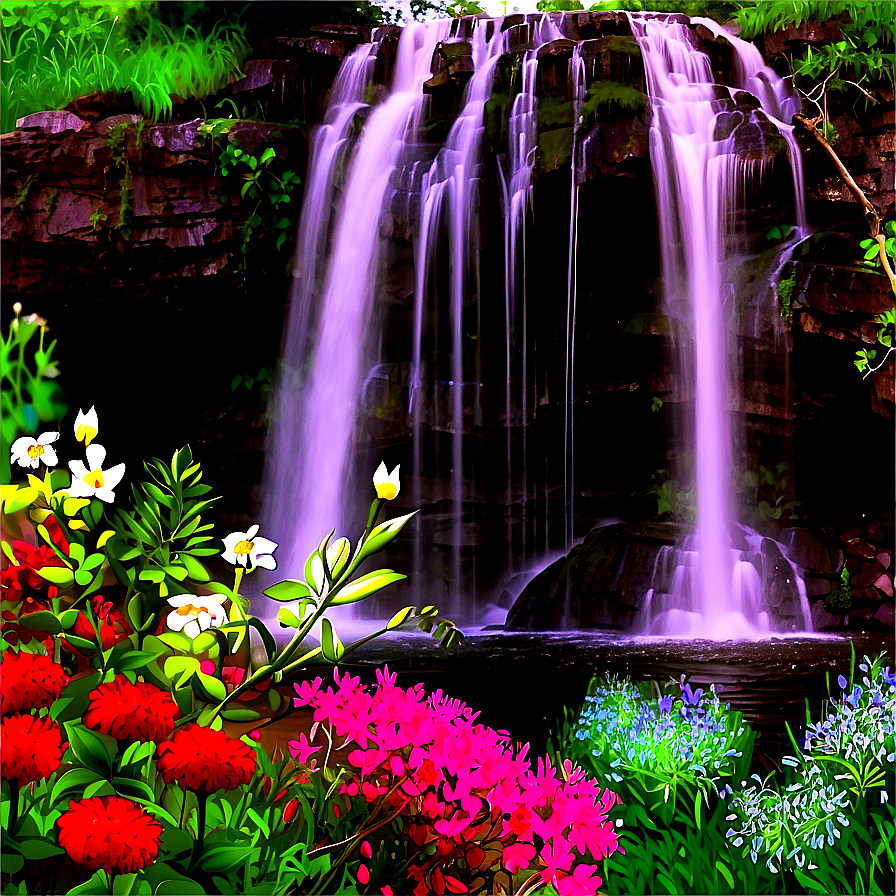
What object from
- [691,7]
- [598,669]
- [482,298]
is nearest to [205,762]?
[598,669]

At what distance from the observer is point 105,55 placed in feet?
10.4

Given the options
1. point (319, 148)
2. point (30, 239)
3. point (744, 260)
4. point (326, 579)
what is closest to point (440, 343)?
point (319, 148)

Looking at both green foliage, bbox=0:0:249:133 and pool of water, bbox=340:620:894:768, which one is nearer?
pool of water, bbox=340:620:894:768

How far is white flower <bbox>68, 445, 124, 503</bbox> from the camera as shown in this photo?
1307 mm

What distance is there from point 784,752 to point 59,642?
1.56 m

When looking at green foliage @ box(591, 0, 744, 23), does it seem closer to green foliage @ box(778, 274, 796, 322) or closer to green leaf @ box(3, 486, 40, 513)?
green foliage @ box(778, 274, 796, 322)

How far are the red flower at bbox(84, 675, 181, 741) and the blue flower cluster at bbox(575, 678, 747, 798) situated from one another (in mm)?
1028

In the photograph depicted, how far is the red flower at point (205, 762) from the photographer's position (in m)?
1.08

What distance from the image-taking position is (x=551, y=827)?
1189 millimetres

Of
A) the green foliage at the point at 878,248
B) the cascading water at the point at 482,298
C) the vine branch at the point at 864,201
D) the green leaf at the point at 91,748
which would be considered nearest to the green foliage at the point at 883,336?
the green foliage at the point at 878,248

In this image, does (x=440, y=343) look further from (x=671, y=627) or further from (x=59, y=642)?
(x=59, y=642)

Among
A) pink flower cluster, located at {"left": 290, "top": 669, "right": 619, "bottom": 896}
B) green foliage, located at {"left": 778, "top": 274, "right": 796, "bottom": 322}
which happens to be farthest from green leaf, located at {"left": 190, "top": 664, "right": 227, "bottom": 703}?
green foliage, located at {"left": 778, "top": 274, "right": 796, "bottom": 322}

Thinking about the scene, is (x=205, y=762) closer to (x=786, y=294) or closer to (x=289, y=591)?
(x=289, y=591)

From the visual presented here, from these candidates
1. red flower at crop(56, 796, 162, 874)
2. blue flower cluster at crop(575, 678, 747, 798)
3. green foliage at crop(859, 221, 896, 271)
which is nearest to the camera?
red flower at crop(56, 796, 162, 874)
